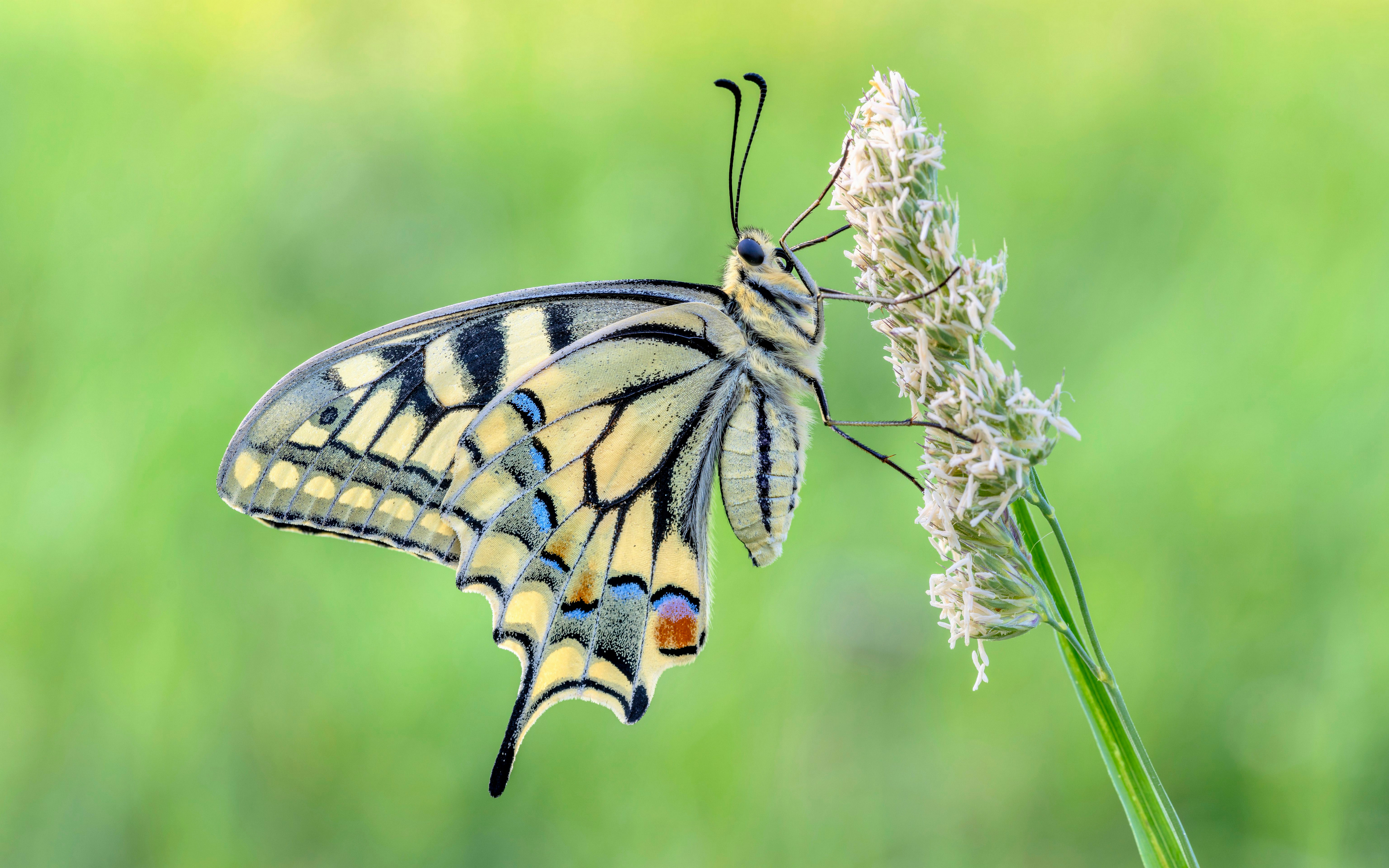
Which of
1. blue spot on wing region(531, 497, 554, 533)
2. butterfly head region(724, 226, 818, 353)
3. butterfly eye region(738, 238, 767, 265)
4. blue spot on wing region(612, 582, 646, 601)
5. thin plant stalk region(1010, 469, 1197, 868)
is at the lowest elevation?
thin plant stalk region(1010, 469, 1197, 868)

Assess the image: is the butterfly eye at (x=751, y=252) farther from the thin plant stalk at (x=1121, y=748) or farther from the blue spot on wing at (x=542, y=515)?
the thin plant stalk at (x=1121, y=748)

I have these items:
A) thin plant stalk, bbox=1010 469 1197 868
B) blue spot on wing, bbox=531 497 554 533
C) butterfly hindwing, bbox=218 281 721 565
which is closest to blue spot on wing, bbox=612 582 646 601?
blue spot on wing, bbox=531 497 554 533

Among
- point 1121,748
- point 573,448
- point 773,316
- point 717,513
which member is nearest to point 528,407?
point 573,448

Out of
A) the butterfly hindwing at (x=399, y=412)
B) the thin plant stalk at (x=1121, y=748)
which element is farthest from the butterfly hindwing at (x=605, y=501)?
the thin plant stalk at (x=1121, y=748)

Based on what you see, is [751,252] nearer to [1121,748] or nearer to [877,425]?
[877,425]

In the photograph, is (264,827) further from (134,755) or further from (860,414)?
(860,414)

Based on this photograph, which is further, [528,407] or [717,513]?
[717,513]

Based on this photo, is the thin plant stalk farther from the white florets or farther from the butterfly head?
the butterfly head
